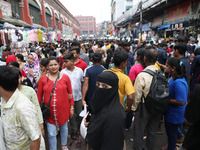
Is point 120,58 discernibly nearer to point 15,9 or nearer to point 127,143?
point 127,143

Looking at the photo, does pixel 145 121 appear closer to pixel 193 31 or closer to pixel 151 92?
pixel 151 92

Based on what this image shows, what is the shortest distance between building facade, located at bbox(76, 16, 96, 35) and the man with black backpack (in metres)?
131

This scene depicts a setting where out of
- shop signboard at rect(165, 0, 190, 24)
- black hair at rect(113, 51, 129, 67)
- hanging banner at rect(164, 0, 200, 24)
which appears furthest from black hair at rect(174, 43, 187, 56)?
shop signboard at rect(165, 0, 190, 24)

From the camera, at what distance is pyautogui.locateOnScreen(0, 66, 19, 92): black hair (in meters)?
1.44

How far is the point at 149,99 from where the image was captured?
8.16ft

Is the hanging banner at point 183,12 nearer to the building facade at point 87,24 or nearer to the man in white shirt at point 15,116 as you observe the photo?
the man in white shirt at point 15,116

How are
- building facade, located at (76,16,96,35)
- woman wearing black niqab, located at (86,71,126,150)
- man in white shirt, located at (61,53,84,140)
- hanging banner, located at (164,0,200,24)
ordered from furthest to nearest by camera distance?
building facade, located at (76,16,96,35) → hanging banner, located at (164,0,200,24) → man in white shirt, located at (61,53,84,140) → woman wearing black niqab, located at (86,71,126,150)

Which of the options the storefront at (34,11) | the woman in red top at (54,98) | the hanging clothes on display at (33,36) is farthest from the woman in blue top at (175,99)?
the storefront at (34,11)

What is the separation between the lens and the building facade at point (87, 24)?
129 metres

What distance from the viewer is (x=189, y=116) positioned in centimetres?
135

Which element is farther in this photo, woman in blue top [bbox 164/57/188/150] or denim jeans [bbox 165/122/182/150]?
denim jeans [bbox 165/122/182/150]

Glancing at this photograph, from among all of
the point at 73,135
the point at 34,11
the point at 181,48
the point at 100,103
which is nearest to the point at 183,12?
the point at 181,48

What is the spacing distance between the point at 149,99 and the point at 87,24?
13504 cm

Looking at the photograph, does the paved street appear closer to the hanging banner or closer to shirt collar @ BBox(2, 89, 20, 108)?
shirt collar @ BBox(2, 89, 20, 108)
